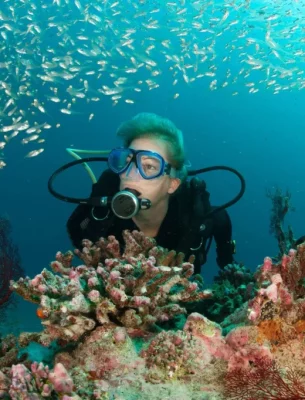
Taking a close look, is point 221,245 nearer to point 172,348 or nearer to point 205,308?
point 205,308

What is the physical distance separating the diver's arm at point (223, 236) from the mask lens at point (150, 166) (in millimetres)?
1473

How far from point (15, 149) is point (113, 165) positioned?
72.2 meters

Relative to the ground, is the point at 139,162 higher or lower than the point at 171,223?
higher

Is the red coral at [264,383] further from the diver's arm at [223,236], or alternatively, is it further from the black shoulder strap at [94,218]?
the diver's arm at [223,236]

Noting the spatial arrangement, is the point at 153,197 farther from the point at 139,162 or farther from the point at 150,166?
the point at 139,162

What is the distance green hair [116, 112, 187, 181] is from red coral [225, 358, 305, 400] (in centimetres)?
389

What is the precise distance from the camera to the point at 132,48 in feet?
61.6

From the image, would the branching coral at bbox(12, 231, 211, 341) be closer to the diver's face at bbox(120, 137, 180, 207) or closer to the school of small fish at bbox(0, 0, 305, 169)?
the diver's face at bbox(120, 137, 180, 207)

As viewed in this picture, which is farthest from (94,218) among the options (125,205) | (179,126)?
(179,126)

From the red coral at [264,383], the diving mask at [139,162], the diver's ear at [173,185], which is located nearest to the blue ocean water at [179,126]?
the diver's ear at [173,185]

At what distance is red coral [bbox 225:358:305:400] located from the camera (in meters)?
1.73

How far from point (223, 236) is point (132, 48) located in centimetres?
1544

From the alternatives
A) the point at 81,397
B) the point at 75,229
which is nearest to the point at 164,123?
the point at 75,229

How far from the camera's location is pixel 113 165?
17.4ft
